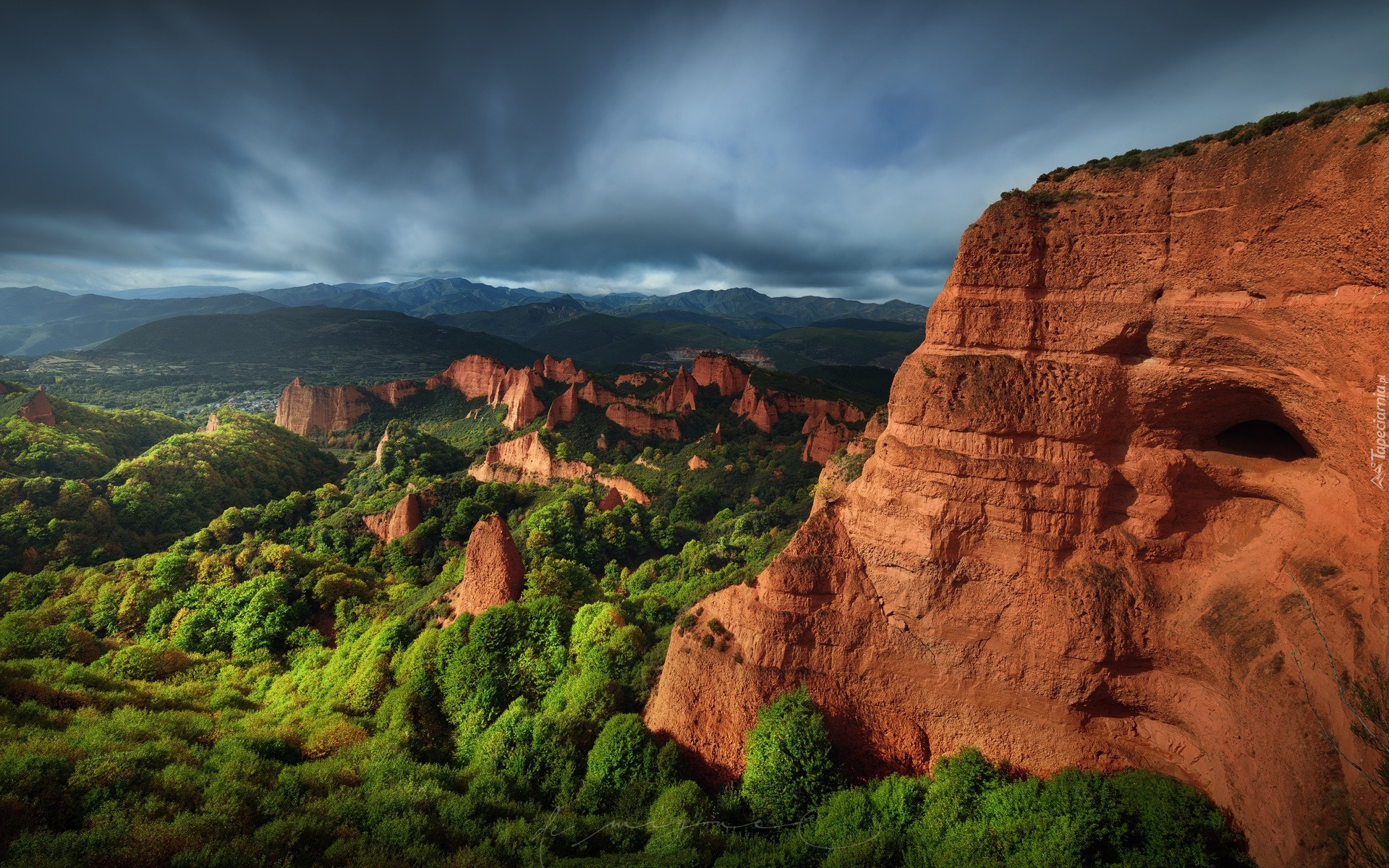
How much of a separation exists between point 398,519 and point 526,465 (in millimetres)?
22270

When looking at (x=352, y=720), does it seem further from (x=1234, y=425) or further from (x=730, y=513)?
(x=730, y=513)

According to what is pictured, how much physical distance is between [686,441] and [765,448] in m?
14.0

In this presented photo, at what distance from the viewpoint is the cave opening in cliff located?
43.7 feet

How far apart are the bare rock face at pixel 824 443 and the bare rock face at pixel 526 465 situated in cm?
2885

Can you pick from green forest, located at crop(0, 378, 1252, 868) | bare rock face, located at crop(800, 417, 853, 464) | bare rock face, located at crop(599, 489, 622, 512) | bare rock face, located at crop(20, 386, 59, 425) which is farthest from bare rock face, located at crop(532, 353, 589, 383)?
bare rock face, located at crop(20, 386, 59, 425)

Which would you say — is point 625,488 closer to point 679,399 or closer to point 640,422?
point 640,422

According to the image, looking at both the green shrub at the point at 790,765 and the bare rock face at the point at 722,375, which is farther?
the bare rock face at the point at 722,375

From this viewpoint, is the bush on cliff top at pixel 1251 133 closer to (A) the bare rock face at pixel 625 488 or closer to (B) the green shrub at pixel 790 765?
(B) the green shrub at pixel 790 765

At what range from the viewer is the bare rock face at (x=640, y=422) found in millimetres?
80188

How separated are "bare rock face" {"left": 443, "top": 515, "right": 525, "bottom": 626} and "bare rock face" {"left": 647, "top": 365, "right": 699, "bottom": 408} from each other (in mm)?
57249

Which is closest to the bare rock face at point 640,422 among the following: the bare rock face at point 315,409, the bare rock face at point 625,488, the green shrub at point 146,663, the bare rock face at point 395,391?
the bare rock face at point 625,488

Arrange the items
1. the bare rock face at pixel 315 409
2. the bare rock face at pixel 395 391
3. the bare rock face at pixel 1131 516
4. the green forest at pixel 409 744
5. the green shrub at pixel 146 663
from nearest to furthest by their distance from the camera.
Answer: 1. the bare rock face at pixel 1131 516
2. the green forest at pixel 409 744
3. the green shrub at pixel 146 663
4. the bare rock face at pixel 315 409
5. the bare rock face at pixel 395 391

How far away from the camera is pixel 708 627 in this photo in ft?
64.3

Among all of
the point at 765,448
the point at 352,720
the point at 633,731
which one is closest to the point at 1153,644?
the point at 633,731
